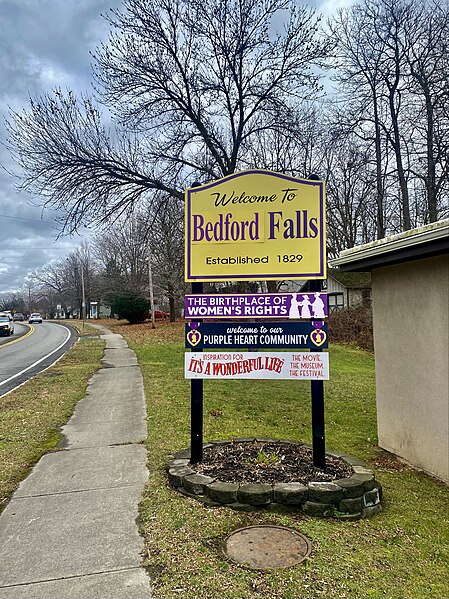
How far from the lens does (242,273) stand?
17.0 feet

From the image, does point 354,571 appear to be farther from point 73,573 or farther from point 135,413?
point 135,413

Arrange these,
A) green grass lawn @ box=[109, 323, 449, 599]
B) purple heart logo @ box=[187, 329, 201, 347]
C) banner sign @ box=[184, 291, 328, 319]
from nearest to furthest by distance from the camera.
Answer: green grass lawn @ box=[109, 323, 449, 599] → banner sign @ box=[184, 291, 328, 319] → purple heart logo @ box=[187, 329, 201, 347]

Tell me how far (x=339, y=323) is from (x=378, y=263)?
733 inches

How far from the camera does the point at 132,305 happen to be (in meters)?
43.2

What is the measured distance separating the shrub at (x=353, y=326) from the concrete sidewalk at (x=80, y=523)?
1670 cm

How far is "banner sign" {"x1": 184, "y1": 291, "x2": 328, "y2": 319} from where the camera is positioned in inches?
193

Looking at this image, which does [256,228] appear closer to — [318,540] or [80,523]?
[318,540]

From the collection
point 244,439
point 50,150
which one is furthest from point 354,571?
point 50,150

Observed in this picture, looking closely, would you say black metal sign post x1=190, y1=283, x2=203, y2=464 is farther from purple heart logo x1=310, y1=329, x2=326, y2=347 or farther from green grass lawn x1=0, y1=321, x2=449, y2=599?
purple heart logo x1=310, y1=329, x2=326, y2=347

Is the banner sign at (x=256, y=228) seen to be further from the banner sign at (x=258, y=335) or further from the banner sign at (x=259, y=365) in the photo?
the banner sign at (x=259, y=365)

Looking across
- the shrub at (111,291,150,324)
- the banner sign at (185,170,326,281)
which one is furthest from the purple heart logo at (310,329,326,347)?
the shrub at (111,291,150,324)

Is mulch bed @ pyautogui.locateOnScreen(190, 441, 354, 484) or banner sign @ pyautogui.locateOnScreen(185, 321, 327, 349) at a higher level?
banner sign @ pyautogui.locateOnScreen(185, 321, 327, 349)

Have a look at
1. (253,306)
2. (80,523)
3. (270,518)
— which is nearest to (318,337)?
(253,306)

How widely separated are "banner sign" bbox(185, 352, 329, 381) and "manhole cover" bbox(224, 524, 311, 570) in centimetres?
154
